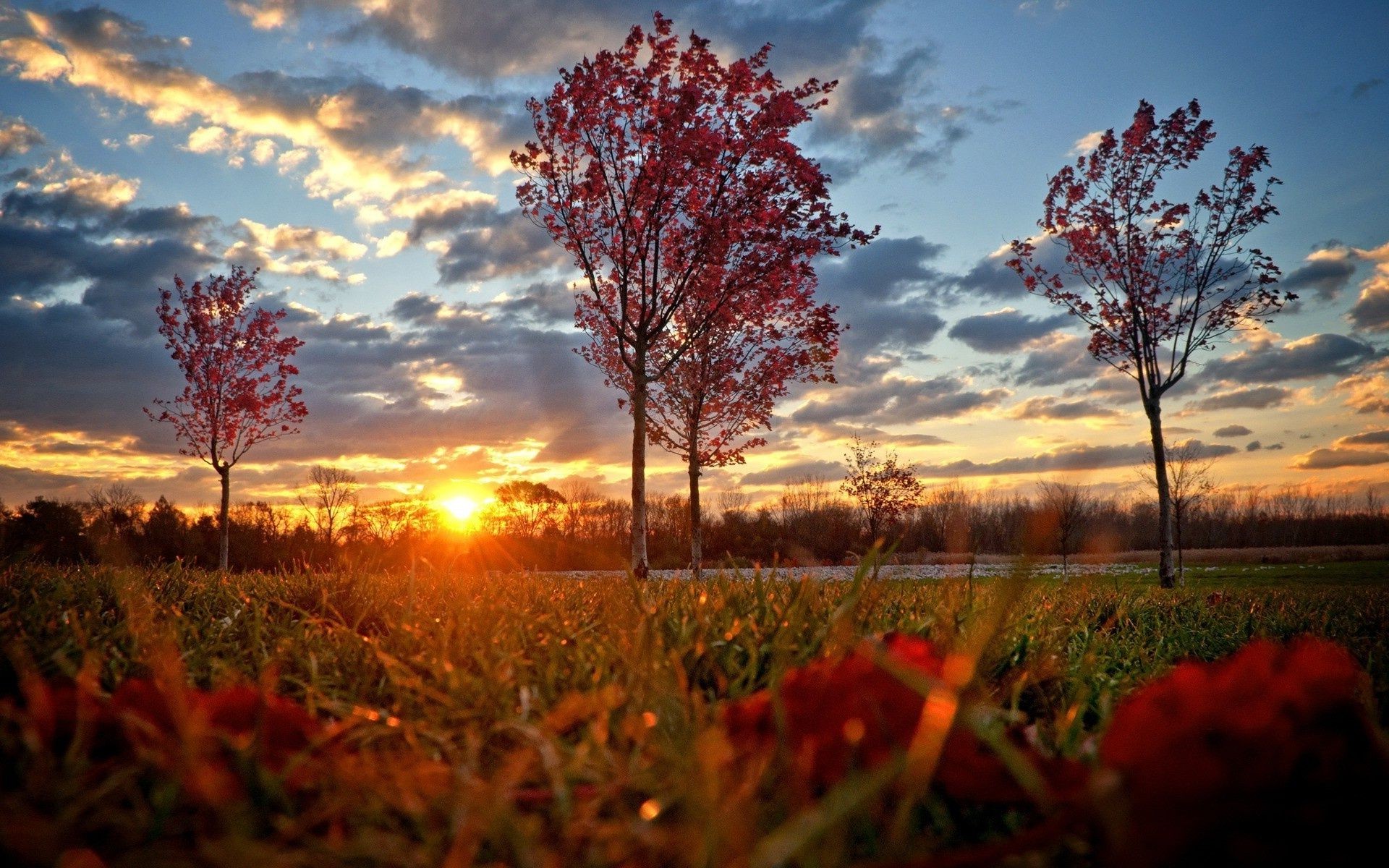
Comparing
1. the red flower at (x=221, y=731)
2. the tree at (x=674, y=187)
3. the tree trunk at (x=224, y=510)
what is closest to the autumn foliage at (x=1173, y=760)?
the red flower at (x=221, y=731)

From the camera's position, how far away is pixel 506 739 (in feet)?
4.88

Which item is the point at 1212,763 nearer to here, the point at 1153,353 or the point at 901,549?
the point at 1153,353

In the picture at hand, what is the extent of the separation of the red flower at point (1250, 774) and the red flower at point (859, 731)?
0.50 feet

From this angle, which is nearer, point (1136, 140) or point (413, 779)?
point (413, 779)

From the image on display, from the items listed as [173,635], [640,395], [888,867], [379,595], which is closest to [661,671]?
[888,867]

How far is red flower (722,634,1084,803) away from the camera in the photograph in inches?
37.5

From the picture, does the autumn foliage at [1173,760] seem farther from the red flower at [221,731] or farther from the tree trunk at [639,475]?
the tree trunk at [639,475]

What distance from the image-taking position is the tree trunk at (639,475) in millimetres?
11406

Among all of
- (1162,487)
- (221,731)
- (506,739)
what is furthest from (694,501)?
(221,731)

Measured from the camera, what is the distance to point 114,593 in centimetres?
313

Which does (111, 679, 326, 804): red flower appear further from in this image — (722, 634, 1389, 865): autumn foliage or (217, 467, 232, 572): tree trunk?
(217, 467, 232, 572): tree trunk

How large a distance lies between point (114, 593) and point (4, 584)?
62 centimetres

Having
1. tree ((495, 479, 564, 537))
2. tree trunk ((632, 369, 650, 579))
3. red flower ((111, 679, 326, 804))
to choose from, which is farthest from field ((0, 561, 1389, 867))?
tree ((495, 479, 564, 537))

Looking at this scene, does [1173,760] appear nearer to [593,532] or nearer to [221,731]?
[221,731]
